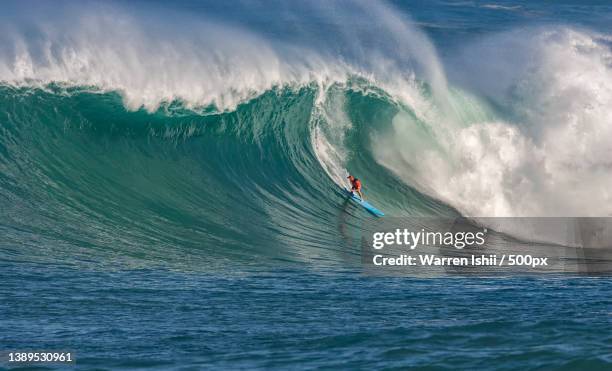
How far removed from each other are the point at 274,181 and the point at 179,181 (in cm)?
172

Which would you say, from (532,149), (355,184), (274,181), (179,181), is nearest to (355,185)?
Answer: (355,184)

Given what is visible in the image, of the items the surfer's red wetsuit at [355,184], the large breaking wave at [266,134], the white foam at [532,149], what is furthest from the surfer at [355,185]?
the white foam at [532,149]

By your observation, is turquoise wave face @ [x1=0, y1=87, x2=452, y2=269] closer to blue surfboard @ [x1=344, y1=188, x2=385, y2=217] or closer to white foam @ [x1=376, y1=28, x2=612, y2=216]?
blue surfboard @ [x1=344, y1=188, x2=385, y2=217]

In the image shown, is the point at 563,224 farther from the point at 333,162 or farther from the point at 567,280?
the point at 567,280

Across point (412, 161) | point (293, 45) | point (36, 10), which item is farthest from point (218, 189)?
point (36, 10)

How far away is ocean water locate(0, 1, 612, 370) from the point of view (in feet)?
26.9

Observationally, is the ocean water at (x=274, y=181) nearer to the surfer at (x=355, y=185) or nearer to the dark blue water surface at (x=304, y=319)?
the dark blue water surface at (x=304, y=319)

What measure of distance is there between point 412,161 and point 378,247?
4.98 meters

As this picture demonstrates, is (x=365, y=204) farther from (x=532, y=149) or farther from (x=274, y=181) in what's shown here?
(x=532, y=149)

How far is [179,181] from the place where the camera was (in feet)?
49.8

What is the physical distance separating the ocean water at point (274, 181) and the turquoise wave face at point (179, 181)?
0.05 metres

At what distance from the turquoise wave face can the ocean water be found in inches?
1.9

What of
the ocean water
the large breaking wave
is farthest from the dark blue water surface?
the large breaking wave

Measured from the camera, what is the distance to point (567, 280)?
1093cm
